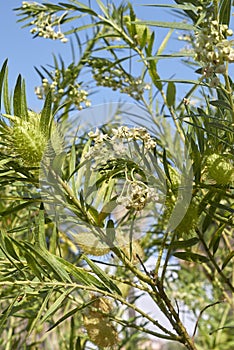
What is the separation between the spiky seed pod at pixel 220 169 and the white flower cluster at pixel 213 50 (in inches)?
2.9

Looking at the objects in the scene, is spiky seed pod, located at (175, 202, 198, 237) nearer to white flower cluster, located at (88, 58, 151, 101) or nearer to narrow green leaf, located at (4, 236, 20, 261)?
narrow green leaf, located at (4, 236, 20, 261)

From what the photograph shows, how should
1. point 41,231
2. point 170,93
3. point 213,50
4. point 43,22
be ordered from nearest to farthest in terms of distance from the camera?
point 213,50 < point 41,231 < point 170,93 < point 43,22

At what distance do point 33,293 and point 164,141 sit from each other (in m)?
0.31

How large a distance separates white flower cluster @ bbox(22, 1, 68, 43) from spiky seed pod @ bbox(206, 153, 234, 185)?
0.32 meters

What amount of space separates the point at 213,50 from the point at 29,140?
12 centimetres

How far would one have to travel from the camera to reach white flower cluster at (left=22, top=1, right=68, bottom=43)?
0.61 meters

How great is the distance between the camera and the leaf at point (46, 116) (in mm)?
324

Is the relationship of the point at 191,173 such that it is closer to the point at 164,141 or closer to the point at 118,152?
the point at 118,152

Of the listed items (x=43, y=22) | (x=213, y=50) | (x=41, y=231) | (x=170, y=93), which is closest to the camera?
(x=213, y=50)

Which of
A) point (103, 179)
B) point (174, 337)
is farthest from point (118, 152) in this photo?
point (174, 337)

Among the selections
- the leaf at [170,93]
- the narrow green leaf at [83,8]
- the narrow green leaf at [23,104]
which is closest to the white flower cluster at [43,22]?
the narrow green leaf at [83,8]

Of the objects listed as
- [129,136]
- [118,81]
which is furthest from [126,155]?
[118,81]

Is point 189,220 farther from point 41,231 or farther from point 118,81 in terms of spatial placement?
point 118,81

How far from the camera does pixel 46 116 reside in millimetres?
331
